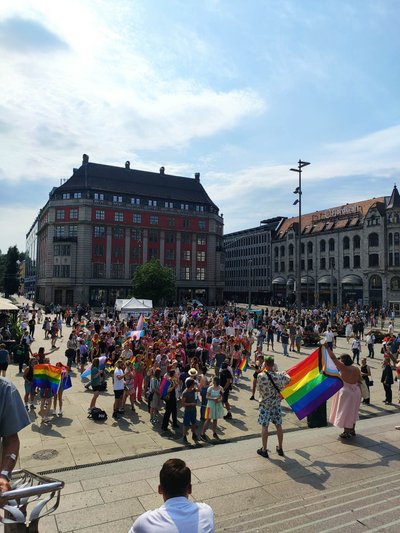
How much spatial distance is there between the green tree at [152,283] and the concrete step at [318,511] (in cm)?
4995

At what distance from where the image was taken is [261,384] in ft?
27.0

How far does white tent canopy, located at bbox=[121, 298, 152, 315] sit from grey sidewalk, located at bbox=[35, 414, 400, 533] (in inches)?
908

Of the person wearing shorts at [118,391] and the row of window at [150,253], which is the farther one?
the row of window at [150,253]

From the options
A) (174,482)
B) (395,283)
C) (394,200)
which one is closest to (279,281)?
(395,283)

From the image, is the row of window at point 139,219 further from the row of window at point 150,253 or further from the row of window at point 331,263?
the row of window at point 331,263

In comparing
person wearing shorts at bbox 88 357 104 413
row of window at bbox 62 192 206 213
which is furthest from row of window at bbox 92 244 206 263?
person wearing shorts at bbox 88 357 104 413

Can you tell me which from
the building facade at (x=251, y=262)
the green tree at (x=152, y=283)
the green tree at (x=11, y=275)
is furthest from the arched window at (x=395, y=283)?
the green tree at (x=11, y=275)

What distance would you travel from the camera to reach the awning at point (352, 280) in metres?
68.9

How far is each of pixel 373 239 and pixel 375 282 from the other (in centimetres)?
736

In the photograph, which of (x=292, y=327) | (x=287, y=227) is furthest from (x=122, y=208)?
(x=292, y=327)

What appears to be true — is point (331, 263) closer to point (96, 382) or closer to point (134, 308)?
point (134, 308)

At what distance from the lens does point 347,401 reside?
9.11 meters

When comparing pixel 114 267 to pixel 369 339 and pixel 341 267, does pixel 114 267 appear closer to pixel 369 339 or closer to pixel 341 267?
pixel 341 267

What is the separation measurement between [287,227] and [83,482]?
86080mm
